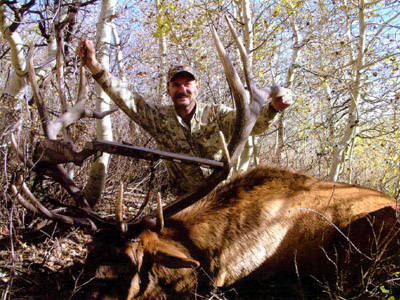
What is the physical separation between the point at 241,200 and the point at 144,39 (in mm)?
14664

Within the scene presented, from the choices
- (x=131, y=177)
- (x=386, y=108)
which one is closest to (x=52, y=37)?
(x=131, y=177)

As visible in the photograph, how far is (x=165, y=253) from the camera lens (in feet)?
8.44

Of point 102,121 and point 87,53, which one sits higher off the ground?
point 87,53

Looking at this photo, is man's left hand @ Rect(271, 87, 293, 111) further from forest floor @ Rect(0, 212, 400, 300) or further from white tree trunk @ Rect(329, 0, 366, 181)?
white tree trunk @ Rect(329, 0, 366, 181)

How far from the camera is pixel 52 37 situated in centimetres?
512

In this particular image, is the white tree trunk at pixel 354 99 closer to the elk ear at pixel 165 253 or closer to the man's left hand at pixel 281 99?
the man's left hand at pixel 281 99

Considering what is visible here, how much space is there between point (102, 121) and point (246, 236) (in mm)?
2358

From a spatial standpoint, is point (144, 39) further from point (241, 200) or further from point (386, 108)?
point (241, 200)

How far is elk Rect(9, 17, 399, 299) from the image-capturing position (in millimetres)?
2588

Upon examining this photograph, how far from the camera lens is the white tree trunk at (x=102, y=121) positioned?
406 cm

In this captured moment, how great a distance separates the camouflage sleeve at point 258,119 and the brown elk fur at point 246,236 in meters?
0.65

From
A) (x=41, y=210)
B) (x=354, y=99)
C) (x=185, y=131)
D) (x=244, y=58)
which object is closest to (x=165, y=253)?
(x=41, y=210)

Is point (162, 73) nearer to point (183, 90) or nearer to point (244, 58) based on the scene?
point (183, 90)

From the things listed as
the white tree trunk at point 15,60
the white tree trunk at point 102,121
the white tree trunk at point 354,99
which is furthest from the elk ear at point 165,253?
the white tree trunk at point 354,99
